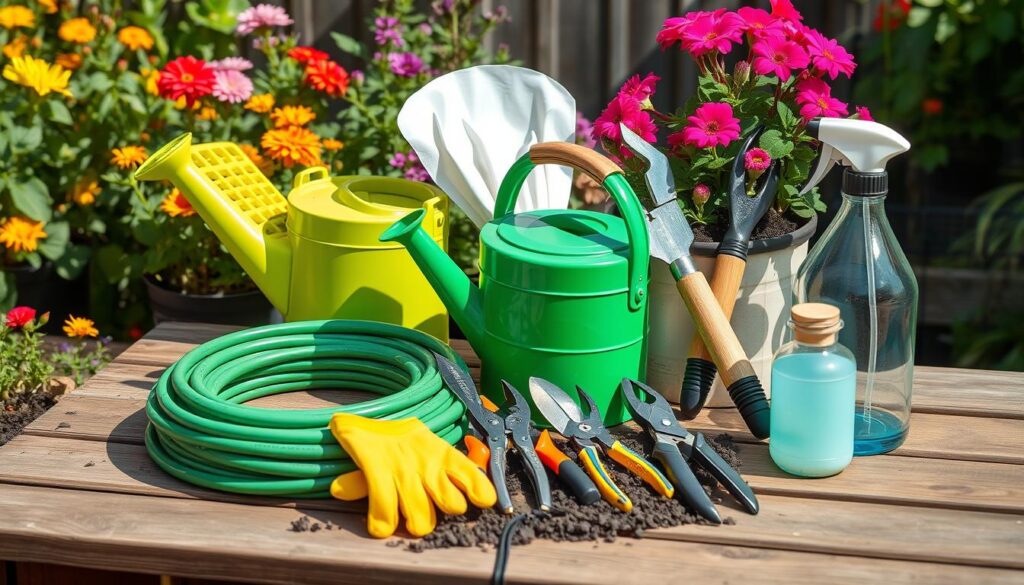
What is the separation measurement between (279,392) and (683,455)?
0.69 m

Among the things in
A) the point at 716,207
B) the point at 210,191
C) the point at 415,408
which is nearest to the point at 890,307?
the point at 716,207

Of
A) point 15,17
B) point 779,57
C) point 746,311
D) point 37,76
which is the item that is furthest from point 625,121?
point 15,17

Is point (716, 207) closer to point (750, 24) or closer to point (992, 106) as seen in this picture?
point (750, 24)

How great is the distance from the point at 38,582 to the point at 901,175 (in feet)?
10.2

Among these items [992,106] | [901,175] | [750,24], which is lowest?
[901,175]

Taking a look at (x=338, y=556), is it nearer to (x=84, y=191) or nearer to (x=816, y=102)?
(x=816, y=102)

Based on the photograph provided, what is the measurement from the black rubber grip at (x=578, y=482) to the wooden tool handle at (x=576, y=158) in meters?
0.43

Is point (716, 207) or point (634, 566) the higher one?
point (716, 207)

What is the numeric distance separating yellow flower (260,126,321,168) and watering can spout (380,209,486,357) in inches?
28.8

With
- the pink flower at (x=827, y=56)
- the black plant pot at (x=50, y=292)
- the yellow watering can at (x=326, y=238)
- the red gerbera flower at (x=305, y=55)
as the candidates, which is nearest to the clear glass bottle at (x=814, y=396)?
the pink flower at (x=827, y=56)

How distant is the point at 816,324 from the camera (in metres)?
1.60

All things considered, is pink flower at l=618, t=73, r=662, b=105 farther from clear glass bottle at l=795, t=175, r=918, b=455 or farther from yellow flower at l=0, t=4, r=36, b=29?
yellow flower at l=0, t=4, r=36, b=29

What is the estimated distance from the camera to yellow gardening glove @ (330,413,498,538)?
154cm

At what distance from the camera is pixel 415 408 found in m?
1.71
